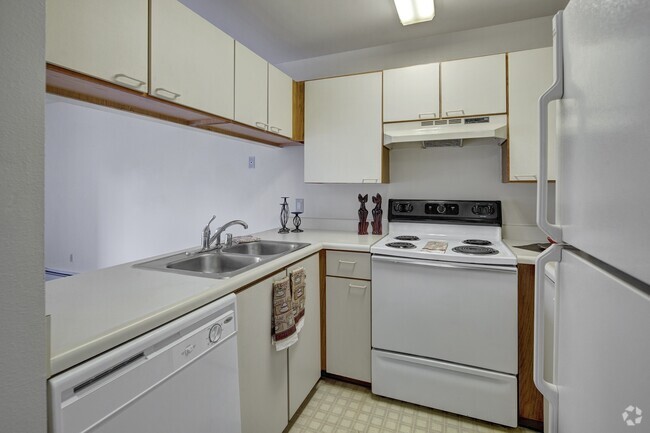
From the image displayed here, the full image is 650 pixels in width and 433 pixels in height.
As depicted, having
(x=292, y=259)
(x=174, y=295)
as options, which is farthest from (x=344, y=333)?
(x=174, y=295)

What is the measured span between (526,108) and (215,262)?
6.56ft

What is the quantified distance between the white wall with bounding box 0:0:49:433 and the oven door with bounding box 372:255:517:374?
158cm

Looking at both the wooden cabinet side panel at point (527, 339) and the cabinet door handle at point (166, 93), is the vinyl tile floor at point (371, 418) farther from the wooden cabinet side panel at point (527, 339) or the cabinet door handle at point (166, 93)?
the cabinet door handle at point (166, 93)

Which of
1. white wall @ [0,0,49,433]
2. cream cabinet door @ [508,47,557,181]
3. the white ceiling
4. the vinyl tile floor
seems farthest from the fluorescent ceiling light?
the vinyl tile floor

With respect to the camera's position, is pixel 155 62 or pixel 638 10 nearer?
pixel 638 10

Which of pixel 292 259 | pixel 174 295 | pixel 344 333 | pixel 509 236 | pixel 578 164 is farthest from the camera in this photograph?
pixel 509 236

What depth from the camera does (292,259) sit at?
5.44 feet

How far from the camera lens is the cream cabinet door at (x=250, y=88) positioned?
179cm

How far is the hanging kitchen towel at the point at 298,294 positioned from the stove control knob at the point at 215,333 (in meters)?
0.56

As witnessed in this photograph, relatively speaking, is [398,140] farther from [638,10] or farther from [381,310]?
[638,10]

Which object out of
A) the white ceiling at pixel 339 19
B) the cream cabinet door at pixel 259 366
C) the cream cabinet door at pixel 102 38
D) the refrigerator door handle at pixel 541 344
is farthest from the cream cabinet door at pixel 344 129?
the refrigerator door handle at pixel 541 344

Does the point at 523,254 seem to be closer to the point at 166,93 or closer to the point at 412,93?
the point at 412,93

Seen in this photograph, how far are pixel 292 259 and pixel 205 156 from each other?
1899 millimetres

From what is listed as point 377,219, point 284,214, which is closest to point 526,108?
point 377,219
